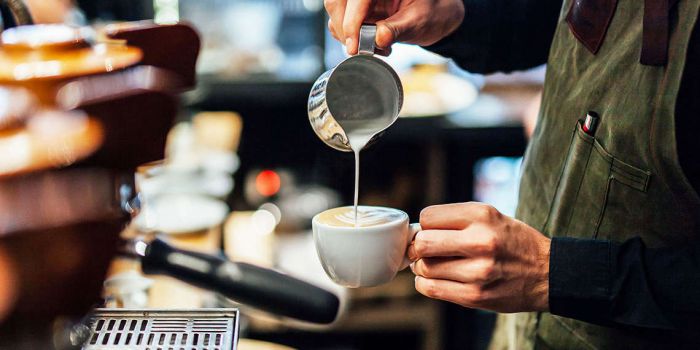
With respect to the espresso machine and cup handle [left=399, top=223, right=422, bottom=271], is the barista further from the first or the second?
the espresso machine

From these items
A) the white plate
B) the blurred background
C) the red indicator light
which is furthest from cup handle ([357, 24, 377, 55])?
the red indicator light

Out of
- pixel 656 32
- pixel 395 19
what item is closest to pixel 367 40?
pixel 395 19

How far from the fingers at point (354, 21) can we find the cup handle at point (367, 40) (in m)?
0.02

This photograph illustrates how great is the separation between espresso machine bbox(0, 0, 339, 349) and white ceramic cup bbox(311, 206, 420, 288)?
0.14 metres

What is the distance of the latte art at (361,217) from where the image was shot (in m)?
1.12

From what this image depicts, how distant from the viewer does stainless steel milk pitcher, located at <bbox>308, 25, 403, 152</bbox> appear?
1.20 metres

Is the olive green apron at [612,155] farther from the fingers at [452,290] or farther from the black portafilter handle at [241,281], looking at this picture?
the black portafilter handle at [241,281]

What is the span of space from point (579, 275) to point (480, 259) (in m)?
0.16

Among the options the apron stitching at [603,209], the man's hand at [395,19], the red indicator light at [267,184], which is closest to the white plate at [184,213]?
the red indicator light at [267,184]

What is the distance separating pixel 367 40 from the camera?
1.21m

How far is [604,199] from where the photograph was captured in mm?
1280

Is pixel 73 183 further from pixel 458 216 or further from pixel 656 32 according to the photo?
pixel 656 32

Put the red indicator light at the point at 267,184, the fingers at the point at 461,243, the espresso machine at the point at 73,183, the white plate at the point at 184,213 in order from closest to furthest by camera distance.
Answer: the espresso machine at the point at 73,183 < the fingers at the point at 461,243 < the white plate at the point at 184,213 < the red indicator light at the point at 267,184

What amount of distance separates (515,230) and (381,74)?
32cm
